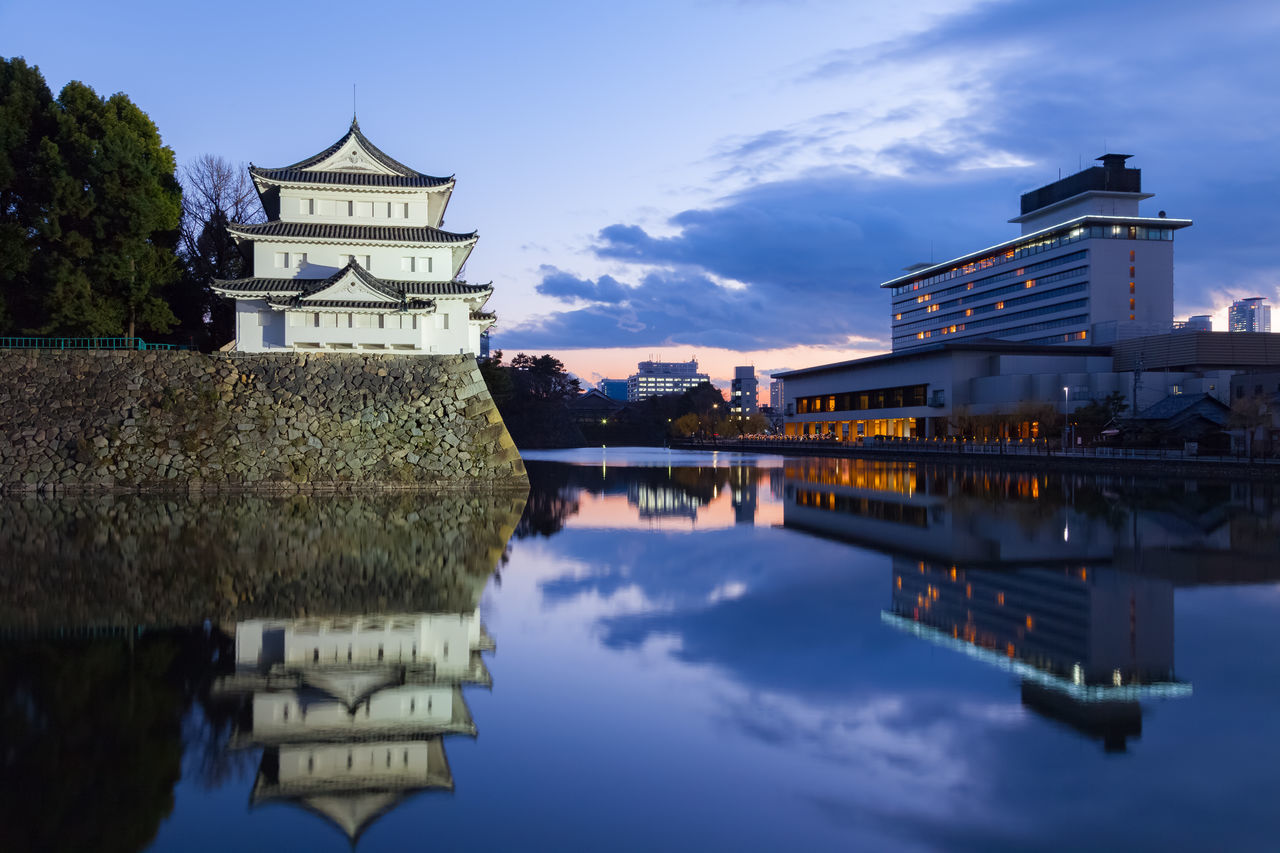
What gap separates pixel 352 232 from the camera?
106 ft

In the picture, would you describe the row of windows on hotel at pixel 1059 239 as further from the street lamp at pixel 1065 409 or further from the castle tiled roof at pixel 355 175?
the castle tiled roof at pixel 355 175

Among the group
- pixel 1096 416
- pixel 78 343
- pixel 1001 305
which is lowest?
pixel 1096 416

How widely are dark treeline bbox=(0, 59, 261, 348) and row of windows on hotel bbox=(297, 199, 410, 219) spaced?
233 inches

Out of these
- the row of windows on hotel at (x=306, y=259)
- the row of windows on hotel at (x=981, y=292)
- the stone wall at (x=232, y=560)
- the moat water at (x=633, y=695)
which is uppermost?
the row of windows on hotel at (x=981, y=292)

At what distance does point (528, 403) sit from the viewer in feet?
322

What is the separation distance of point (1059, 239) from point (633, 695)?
10450 centimetres

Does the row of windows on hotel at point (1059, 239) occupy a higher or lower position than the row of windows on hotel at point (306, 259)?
higher

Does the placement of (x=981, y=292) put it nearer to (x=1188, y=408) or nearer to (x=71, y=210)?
(x=1188, y=408)

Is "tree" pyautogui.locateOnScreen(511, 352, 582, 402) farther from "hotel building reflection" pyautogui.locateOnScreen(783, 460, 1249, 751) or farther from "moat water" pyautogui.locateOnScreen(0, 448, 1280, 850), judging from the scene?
"moat water" pyautogui.locateOnScreen(0, 448, 1280, 850)

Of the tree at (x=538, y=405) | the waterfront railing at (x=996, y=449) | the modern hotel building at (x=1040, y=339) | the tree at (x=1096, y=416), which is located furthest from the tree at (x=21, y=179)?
the tree at (x=538, y=405)

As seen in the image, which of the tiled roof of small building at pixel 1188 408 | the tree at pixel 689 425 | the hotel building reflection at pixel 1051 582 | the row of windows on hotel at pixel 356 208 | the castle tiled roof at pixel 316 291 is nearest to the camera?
the hotel building reflection at pixel 1051 582

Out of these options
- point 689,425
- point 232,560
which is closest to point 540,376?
point 689,425

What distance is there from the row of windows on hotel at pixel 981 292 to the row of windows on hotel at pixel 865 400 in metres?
30.9

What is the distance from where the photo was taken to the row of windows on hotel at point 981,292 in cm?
9638
